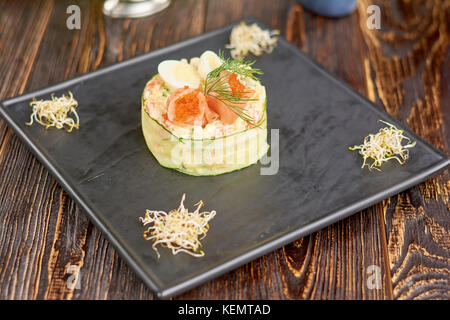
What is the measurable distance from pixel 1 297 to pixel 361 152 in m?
2.22

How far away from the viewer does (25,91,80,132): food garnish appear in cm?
398

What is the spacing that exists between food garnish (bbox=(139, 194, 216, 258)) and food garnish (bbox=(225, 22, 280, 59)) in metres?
1.74

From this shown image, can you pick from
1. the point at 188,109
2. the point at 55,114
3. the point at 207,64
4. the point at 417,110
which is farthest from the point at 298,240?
the point at 55,114

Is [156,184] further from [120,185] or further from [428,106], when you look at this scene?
[428,106]

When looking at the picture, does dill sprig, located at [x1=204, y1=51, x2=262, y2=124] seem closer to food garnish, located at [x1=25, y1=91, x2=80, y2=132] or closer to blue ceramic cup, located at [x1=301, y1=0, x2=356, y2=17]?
food garnish, located at [x1=25, y1=91, x2=80, y2=132]

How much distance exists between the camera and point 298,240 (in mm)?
3416

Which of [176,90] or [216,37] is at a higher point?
[176,90]

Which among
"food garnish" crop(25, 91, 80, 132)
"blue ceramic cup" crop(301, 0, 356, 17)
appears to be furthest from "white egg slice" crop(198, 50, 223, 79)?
"blue ceramic cup" crop(301, 0, 356, 17)

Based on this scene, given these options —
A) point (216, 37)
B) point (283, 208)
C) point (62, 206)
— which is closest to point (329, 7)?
point (216, 37)

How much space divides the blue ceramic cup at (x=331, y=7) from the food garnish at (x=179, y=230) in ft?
9.08

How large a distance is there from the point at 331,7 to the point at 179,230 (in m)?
3.00

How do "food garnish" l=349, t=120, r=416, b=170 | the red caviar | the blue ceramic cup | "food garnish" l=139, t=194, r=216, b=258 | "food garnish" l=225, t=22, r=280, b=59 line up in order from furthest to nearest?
1. the blue ceramic cup
2. "food garnish" l=225, t=22, r=280, b=59
3. "food garnish" l=349, t=120, r=416, b=170
4. the red caviar
5. "food garnish" l=139, t=194, r=216, b=258

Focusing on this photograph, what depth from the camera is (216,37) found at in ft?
15.9

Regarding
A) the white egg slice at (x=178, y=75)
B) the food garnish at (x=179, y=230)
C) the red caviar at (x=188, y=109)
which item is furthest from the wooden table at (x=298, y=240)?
the white egg slice at (x=178, y=75)
